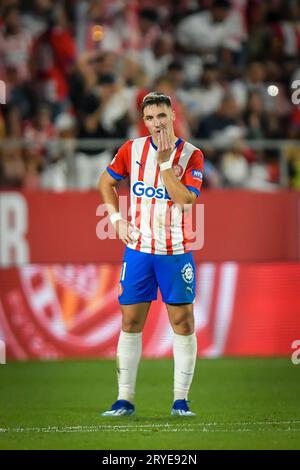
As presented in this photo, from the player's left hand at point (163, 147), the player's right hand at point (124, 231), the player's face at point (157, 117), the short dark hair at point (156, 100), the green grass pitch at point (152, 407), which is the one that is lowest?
the green grass pitch at point (152, 407)

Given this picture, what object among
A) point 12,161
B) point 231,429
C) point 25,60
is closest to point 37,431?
point 231,429

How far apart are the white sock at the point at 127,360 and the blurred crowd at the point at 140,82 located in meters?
6.10

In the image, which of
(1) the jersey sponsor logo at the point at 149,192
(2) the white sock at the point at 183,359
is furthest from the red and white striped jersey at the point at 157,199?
(2) the white sock at the point at 183,359

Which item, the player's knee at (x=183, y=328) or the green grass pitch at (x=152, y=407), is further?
the player's knee at (x=183, y=328)

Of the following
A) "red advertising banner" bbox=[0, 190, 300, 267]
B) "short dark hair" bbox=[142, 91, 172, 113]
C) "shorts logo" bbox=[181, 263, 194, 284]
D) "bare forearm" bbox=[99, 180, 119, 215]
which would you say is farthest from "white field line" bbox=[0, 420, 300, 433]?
"red advertising banner" bbox=[0, 190, 300, 267]

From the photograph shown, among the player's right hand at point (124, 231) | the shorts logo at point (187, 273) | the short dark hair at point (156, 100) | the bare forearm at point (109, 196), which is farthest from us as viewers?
the bare forearm at point (109, 196)

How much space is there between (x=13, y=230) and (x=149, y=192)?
241 inches

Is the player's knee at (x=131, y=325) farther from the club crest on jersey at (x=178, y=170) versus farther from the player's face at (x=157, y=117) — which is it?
the player's face at (x=157, y=117)

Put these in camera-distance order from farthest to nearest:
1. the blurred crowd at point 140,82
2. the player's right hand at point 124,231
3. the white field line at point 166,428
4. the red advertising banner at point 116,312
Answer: the blurred crowd at point 140,82 < the red advertising banner at point 116,312 < the player's right hand at point 124,231 < the white field line at point 166,428

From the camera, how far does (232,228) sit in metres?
14.4

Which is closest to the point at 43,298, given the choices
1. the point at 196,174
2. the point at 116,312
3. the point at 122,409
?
the point at 116,312

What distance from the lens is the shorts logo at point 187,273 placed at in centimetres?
780

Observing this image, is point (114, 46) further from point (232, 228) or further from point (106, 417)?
point (106, 417)

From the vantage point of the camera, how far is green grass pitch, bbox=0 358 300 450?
6.81 metres
